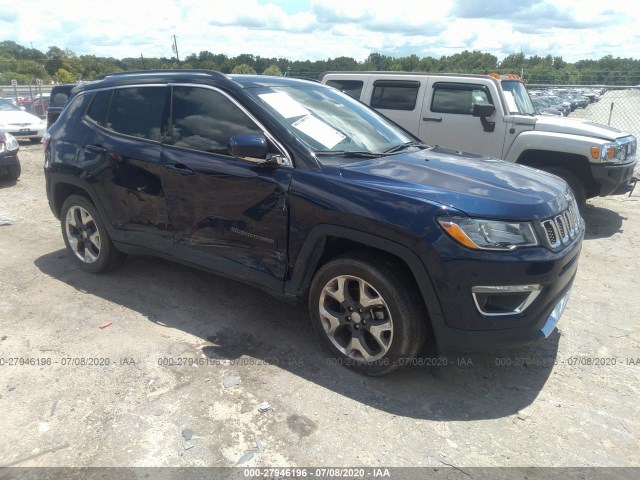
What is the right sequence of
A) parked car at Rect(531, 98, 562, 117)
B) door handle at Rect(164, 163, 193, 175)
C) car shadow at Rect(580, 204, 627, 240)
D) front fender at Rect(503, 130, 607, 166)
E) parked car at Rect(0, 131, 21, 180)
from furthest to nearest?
parked car at Rect(0, 131, 21, 180) < parked car at Rect(531, 98, 562, 117) < car shadow at Rect(580, 204, 627, 240) < front fender at Rect(503, 130, 607, 166) < door handle at Rect(164, 163, 193, 175)

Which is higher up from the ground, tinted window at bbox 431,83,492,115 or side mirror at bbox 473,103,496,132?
tinted window at bbox 431,83,492,115

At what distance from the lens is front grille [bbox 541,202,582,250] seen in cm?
290

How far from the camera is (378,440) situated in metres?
2.70

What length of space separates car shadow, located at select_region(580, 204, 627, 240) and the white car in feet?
42.9

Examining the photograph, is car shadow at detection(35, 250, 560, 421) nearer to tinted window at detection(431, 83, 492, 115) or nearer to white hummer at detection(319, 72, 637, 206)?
white hummer at detection(319, 72, 637, 206)

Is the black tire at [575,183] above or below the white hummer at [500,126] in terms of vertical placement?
below

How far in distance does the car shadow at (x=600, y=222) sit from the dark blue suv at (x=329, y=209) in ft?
11.5

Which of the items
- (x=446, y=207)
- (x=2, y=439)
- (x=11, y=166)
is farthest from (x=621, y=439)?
(x=11, y=166)

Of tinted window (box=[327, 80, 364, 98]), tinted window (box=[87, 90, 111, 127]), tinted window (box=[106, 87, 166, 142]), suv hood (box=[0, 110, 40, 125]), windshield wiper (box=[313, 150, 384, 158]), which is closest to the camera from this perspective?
windshield wiper (box=[313, 150, 384, 158])

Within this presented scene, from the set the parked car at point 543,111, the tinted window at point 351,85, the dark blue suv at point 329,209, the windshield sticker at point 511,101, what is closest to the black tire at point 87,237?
the dark blue suv at point 329,209

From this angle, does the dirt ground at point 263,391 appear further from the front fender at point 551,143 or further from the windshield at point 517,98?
the windshield at point 517,98

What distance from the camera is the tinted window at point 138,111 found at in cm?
406

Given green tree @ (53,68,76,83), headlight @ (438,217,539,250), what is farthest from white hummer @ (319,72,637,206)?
green tree @ (53,68,76,83)

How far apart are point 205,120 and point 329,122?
0.93 m
